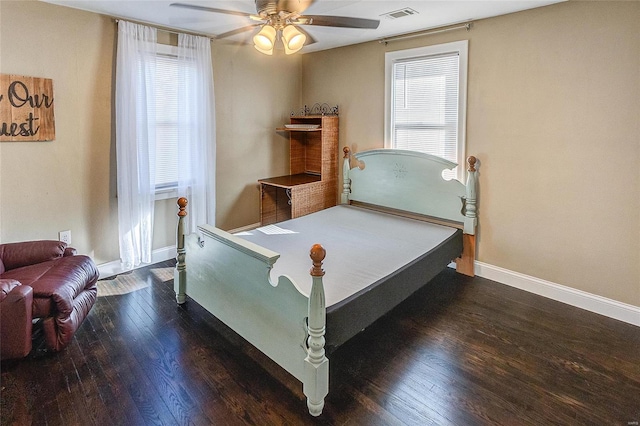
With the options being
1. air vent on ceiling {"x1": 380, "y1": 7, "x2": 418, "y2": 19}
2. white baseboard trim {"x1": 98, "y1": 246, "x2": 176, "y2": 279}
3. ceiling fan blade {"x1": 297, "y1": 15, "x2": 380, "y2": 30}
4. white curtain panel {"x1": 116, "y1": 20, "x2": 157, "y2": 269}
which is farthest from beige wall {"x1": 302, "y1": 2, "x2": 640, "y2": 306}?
white baseboard trim {"x1": 98, "y1": 246, "x2": 176, "y2": 279}

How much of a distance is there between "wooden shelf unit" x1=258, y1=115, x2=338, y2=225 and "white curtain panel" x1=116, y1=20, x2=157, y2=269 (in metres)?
1.42

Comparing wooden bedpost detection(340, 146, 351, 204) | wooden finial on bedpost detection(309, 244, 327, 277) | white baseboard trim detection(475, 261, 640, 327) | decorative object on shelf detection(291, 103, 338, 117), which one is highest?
decorative object on shelf detection(291, 103, 338, 117)

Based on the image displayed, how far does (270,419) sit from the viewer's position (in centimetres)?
189

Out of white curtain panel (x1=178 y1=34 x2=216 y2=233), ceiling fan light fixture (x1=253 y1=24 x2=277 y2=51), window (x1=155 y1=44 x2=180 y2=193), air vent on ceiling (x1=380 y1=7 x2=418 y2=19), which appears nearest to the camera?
ceiling fan light fixture (x1=253 y1=24 x2=277 y2=51)

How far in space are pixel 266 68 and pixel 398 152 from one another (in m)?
2.03

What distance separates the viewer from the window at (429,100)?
3.62m

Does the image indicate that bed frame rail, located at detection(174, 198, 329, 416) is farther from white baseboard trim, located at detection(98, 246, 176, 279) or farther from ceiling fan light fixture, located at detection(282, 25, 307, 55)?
ceiling fan light fixture, located at detection(282, 25, 307, 55)

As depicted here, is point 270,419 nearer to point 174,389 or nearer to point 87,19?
point 174,389

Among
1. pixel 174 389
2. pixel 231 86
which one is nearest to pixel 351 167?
pixel 231 86

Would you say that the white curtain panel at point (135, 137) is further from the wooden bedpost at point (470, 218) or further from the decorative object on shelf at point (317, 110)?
the wooden bedpost at point (470, 218)

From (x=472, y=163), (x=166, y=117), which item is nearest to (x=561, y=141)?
(x=472, y=163)

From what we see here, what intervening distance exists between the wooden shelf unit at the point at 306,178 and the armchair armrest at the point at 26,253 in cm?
225

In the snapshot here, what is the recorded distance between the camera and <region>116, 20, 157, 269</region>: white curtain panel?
3.41 metres

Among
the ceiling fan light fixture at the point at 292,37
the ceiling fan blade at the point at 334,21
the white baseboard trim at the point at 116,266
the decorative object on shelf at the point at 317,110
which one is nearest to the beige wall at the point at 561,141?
the decorative object on shelf at the point at 317,110
